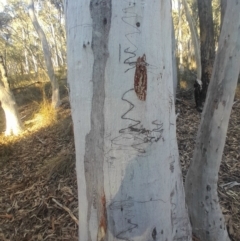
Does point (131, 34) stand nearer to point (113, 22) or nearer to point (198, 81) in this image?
point (113, 22)

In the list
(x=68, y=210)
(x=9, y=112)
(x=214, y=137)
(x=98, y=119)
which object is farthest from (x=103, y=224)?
(x=9, y=112)

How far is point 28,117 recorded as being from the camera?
23.8ft

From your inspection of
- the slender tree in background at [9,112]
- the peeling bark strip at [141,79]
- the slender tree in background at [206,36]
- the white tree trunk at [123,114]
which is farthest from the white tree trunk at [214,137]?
the slender tree in background at [9,112]

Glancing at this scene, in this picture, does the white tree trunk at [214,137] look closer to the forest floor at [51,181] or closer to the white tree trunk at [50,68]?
the forest floor at [51,181]

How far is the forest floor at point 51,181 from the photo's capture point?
225 cm

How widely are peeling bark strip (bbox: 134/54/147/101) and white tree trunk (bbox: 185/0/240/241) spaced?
2.73 feet

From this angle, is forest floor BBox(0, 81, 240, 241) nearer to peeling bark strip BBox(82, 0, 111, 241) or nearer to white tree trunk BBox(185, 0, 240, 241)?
white tree trunk BBox(185, 0, 240, 241)

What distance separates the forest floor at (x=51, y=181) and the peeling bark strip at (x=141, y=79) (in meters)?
1.60

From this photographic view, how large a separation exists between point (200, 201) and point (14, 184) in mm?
2432

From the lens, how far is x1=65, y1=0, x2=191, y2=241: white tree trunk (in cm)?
78

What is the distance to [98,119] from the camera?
0.83 m

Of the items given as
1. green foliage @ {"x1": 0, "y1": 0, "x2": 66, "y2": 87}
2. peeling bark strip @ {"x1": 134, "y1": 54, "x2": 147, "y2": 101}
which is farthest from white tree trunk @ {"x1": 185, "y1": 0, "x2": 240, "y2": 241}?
green foliage @ {"x1": 0, "y1": 0, "x2": 66, "y2": 87}

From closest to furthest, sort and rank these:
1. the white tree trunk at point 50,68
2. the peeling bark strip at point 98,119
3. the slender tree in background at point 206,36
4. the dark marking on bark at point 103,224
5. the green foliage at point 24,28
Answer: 1. the peeling bark strip at point 98,119
2. the dark marking on bark at point 103,224
3. the slender tree in background at point 206,36
4. the white tree trunk at point 50,68
5. the green foliage at point 24,28

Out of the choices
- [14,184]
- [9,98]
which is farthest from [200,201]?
[9,98]
